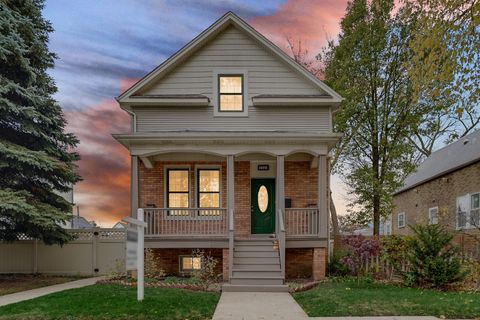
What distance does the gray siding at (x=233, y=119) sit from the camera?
48.0 ft

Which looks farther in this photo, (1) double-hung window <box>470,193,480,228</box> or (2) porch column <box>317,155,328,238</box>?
(1) double-hung window <box>470,193,480,228</box>

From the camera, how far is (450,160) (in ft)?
69.3

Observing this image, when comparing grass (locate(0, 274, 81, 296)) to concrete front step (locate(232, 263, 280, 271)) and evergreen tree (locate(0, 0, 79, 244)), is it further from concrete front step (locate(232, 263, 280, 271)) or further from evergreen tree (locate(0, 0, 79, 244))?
concrete front step (locate(232, 263, 280, 271))

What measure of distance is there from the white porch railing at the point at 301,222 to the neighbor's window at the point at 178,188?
368 centimetres

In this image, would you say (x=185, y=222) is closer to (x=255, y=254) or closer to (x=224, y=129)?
(x=255, y=254)

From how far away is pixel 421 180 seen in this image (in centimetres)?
2344

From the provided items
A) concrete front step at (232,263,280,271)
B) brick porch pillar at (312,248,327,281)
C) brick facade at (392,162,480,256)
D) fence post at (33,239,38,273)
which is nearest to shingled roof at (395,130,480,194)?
brick facade at (392,162,480,256)

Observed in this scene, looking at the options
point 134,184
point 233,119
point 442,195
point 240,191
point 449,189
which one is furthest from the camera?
point 442,195

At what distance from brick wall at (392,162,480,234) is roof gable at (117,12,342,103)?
21.1 feet

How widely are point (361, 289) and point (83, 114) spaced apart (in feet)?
44.5

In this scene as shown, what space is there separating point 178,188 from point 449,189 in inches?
529

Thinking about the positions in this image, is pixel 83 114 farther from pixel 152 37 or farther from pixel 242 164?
pixel 242 164

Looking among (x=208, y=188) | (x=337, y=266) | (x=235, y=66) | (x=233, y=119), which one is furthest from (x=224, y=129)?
(x=337, y=266)

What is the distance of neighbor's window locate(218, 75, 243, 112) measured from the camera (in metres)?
14.9
